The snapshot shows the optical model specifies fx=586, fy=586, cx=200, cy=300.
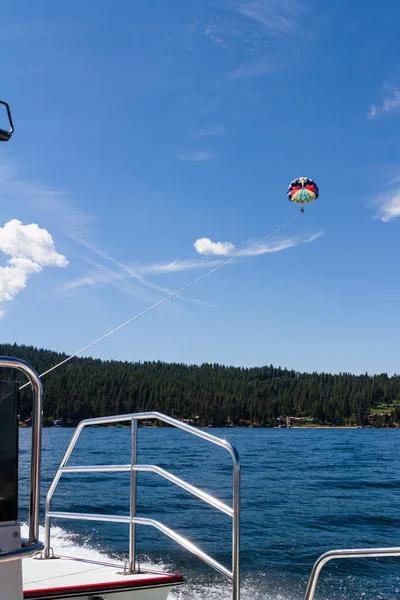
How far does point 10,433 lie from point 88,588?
1.83 metres

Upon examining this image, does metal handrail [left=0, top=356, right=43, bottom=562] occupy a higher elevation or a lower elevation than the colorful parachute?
lower

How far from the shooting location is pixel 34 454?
6.34 feet

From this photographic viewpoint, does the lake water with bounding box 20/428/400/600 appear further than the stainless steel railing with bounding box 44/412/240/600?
Yes

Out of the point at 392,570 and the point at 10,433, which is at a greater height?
the point at 10,433

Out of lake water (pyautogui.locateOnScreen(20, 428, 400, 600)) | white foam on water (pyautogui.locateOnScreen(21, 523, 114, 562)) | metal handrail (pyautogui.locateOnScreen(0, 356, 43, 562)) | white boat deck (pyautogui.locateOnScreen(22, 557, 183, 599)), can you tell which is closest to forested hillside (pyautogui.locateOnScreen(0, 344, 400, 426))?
lake water (pyautogui.locateOnScreen(20, 428, 400, 600))

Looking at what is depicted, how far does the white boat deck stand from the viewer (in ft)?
10.6

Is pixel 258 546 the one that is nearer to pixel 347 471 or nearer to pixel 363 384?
pixel 347 471

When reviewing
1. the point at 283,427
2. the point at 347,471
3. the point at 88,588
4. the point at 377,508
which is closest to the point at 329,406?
the point at 283,427

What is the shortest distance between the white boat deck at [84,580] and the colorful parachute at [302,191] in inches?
611

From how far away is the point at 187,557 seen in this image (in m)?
10.3

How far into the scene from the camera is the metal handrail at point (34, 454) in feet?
6.30

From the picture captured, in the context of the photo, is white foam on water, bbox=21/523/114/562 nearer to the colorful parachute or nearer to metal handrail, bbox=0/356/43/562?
metal handrail, bbox=0/356/43/562

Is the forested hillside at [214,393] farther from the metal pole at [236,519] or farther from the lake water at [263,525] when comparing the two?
the metal pole at [236,519]

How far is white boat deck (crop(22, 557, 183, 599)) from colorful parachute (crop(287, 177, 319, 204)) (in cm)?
1552
